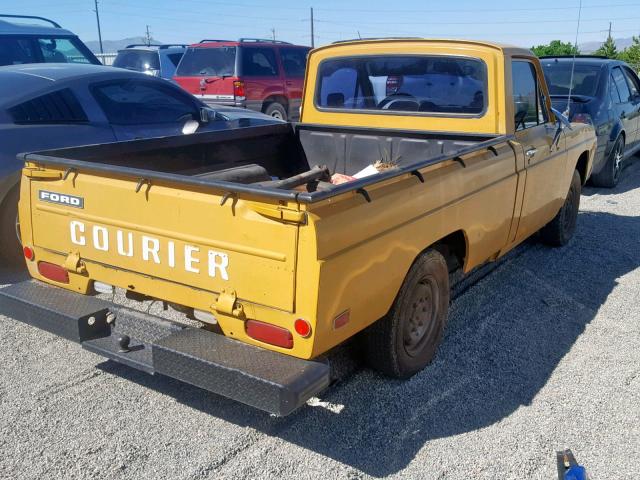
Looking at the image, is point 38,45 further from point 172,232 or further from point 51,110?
point 172,232

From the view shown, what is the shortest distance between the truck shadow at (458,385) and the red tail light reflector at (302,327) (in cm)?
69

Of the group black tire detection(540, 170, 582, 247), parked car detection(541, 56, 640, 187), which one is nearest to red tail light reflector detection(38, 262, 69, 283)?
black tire detection(540, 170, 582, 247)

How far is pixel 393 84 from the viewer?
5016mm

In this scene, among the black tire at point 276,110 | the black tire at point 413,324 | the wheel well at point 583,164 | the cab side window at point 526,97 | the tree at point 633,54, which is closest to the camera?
the black tire at point 413,324

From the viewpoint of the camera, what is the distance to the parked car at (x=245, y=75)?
13.0m

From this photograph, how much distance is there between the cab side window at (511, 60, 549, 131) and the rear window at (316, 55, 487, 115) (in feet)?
1.09

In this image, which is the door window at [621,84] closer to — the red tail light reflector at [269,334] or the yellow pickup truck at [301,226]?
the yellow pickup truck at [301,226]

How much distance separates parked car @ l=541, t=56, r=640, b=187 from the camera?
812 cm

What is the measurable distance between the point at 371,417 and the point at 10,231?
3364mm

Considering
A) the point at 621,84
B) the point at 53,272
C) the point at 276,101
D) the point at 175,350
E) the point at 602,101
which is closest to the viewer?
the point at 175,350

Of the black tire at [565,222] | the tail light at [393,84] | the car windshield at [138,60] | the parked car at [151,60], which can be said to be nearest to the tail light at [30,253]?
the tail light at [393,84]

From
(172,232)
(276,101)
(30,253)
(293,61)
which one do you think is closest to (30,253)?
(30,253)

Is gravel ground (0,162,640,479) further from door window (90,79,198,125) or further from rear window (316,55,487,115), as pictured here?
door window (90,79,198,125)

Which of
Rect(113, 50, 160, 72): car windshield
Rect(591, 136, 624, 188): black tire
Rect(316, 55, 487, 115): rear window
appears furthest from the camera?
Rect(113, 50, 160, 72): car windshield
